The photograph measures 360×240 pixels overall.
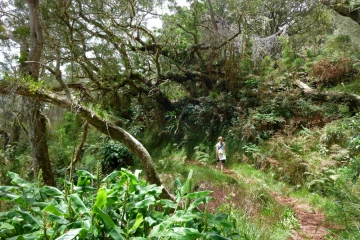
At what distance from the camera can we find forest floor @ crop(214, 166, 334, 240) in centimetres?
330

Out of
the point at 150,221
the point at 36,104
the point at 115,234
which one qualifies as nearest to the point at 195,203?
the point at 150,221

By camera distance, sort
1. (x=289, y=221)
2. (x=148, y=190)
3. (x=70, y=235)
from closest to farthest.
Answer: (x=70, y=235) < (x=148, y=190) < (x=289, y=221)

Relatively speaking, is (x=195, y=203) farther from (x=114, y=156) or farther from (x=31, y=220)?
(x=114, y=156)

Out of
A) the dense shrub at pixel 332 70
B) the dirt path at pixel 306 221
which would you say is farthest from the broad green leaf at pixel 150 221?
the dense shrub at pixel 332 70

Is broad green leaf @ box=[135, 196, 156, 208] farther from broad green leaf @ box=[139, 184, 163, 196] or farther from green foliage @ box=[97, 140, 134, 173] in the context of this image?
green foliage @ box=[97, 140, 134, 173]

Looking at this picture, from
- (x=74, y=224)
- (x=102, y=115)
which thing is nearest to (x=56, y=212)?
(x=74, y=224)

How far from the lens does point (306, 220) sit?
3867 mm

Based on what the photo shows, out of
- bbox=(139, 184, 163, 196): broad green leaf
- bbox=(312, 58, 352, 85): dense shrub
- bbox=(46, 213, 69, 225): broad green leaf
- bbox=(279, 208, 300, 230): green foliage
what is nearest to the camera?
bbox=(46, 213, 69, 225): broad green leaf

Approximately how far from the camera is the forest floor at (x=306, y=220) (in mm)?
3295

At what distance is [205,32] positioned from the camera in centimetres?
940

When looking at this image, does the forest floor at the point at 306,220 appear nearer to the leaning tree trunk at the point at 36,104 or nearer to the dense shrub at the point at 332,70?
the leaning tree trunk at the point at 36,104

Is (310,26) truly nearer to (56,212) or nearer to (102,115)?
(102,115)

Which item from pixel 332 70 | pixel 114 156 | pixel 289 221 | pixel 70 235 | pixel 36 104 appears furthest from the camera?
pixel 332 70

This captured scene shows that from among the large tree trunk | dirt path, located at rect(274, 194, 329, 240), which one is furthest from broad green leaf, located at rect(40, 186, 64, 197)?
dirt path, located at rect(274, 194, 329, 240)
